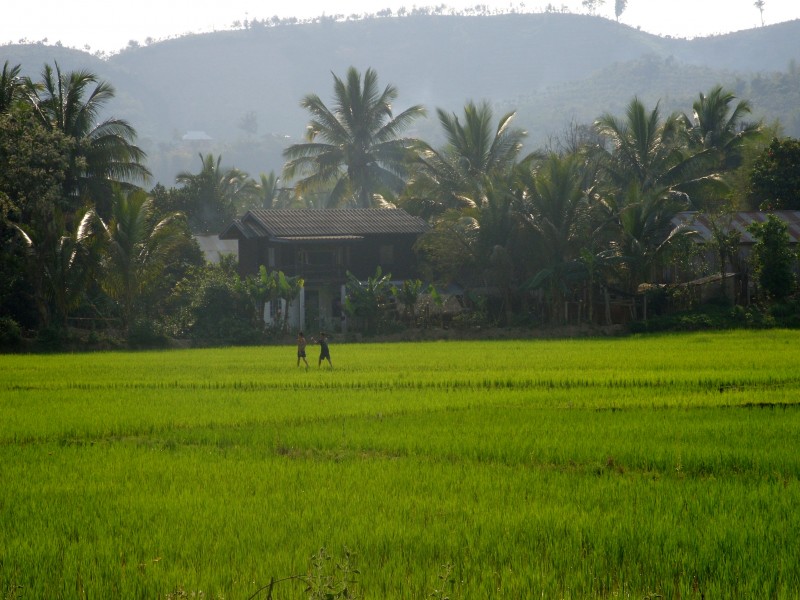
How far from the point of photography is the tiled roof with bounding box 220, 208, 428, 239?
36.5m

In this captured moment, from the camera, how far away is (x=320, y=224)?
37312 millimetres

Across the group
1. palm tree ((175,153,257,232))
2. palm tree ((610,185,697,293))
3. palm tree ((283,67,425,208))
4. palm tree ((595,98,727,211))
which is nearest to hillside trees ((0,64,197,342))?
palm tree ((283,67,425,208))

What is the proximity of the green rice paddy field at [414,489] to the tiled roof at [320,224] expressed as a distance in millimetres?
20905

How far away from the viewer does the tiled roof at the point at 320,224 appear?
120 feet

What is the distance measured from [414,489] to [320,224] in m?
29.9

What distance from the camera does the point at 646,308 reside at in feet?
96.2

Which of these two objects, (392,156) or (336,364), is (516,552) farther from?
(392,156)

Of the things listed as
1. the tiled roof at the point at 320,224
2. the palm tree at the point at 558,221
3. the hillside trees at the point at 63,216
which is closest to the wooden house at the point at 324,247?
the tiled roof at the point at 320,224

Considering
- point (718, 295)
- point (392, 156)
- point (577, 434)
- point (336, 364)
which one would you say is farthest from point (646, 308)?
point (577, 434)

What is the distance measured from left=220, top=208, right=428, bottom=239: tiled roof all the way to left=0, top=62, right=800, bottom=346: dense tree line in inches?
58.0

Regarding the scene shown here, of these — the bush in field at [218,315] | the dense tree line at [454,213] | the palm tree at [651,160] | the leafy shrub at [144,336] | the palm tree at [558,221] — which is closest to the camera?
the dense tree line at [454,213]

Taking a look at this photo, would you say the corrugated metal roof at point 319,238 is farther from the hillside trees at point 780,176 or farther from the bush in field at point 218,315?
the hillside trees at point 780,176

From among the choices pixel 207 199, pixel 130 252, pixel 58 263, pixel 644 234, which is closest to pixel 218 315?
pixel 130 252

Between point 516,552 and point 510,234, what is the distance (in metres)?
26.4
